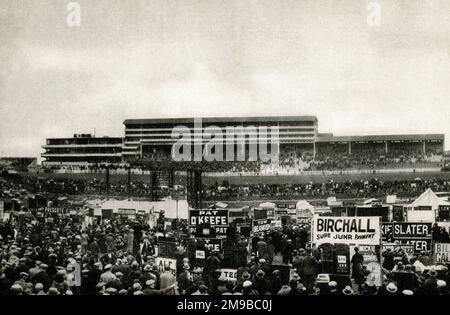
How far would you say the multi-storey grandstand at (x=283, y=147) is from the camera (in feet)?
141

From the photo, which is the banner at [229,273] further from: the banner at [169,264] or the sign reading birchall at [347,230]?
the sign reading birchall at [347,230]

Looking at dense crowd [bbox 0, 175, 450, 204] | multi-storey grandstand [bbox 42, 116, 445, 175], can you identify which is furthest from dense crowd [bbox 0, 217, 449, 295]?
dense crowd [bbox 0, 175, 450, 204]

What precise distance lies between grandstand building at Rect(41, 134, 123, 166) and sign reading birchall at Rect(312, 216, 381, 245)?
2479 inches

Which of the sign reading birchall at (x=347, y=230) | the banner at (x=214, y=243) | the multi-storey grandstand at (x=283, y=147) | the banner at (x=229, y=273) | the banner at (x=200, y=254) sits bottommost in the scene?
the banner at (x=229, y=273)

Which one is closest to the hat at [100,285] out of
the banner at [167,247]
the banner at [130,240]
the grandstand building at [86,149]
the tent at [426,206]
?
the banner at [167,247]

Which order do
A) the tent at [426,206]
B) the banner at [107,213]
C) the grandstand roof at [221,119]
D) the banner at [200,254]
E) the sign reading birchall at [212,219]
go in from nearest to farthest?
1. the banner at [200,254]
2. the sign reading birchall at [212,219]
3. the tent at [426,206]
4. the banner at [107,213]
5. the grandstand roof at [221,119]

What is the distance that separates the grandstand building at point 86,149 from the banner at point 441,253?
207 feet

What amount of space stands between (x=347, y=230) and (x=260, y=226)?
4.77 m

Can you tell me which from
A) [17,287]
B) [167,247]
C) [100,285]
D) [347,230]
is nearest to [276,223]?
[347,230]

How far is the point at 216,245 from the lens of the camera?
14.4 meters

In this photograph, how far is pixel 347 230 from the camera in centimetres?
1256
